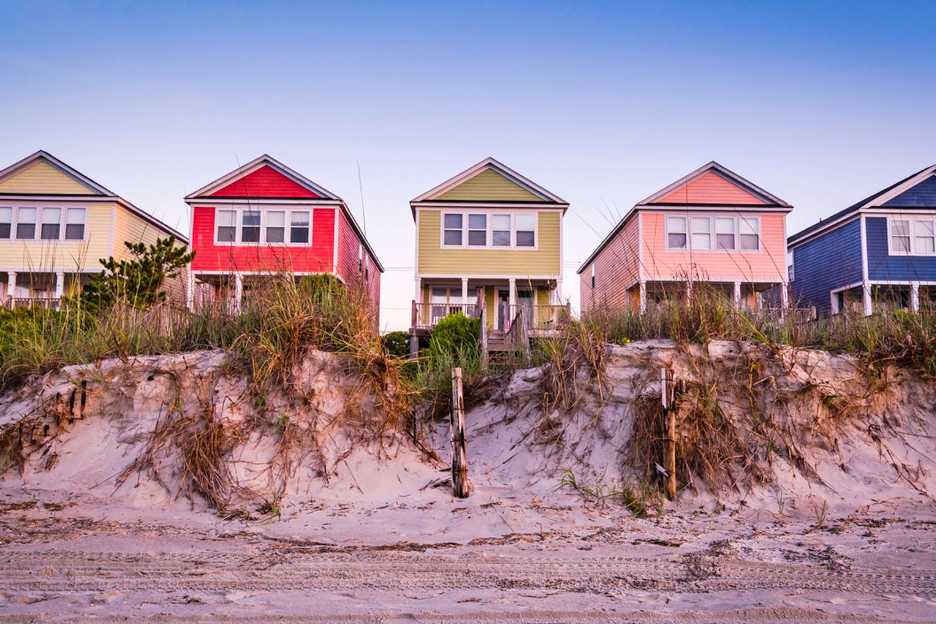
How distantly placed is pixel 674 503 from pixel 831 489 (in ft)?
6.53

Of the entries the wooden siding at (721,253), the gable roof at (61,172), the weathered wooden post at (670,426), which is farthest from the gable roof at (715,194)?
the gable roof at (61,172)

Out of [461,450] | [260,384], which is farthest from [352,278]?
[461,450]

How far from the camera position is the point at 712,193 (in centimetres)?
2442

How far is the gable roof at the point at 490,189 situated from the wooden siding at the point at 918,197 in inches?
503

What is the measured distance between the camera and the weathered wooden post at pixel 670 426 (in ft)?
24.2

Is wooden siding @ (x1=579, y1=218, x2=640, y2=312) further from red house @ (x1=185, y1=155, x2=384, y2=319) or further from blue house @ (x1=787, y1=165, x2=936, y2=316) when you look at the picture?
red house @ (x1=185, y1=155, x2=384, y2=319)

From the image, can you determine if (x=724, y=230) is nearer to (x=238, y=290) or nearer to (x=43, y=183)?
(x=238, y=290)

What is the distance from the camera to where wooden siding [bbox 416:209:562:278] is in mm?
23938

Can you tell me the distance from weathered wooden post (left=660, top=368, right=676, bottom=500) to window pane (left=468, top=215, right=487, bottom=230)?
1712 cm

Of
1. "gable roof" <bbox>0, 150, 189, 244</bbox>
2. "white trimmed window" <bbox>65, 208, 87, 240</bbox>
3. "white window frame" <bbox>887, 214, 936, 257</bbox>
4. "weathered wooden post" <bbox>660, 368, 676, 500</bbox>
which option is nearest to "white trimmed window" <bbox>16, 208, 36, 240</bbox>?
"gable roof" <bbox>0, 150, 189, 244</bbox>

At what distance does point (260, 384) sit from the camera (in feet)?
25.7

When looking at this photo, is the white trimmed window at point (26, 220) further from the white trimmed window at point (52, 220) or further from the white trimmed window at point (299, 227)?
the white trimmed window at point (299, 227)

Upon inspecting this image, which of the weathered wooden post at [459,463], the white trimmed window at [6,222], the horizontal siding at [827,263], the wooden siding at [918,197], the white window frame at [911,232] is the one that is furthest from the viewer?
the horizontal siding at [827,263]

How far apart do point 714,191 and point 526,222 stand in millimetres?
7119
